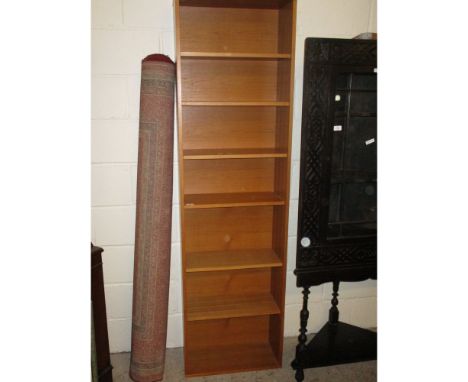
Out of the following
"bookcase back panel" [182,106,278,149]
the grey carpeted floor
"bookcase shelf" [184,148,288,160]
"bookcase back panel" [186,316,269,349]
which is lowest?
the grey carpeted floor

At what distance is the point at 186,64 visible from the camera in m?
2.12

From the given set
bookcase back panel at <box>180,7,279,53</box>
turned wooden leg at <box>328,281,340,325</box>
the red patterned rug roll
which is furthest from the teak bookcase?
turned wooden leg at <box>328,281,340,325</box>

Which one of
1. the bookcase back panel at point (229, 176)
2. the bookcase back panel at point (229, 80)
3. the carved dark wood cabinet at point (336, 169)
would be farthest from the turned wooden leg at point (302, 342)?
the bookcase back panel at point (229, 80)

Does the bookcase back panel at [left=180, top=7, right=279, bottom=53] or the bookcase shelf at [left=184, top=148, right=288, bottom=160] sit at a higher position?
the bookcase back panel at [left=180, top=7, right=279, bottom=53]

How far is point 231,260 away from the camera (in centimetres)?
221

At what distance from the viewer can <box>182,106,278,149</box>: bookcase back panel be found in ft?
7.17

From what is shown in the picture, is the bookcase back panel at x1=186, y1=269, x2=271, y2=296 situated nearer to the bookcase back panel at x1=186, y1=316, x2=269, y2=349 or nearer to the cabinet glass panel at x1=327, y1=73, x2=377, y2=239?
the bookcase back panel at x1=186, y1=316, x2=269, y2=349

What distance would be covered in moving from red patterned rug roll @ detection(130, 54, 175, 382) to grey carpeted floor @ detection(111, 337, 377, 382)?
0.10 m

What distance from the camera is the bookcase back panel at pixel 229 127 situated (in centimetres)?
219
